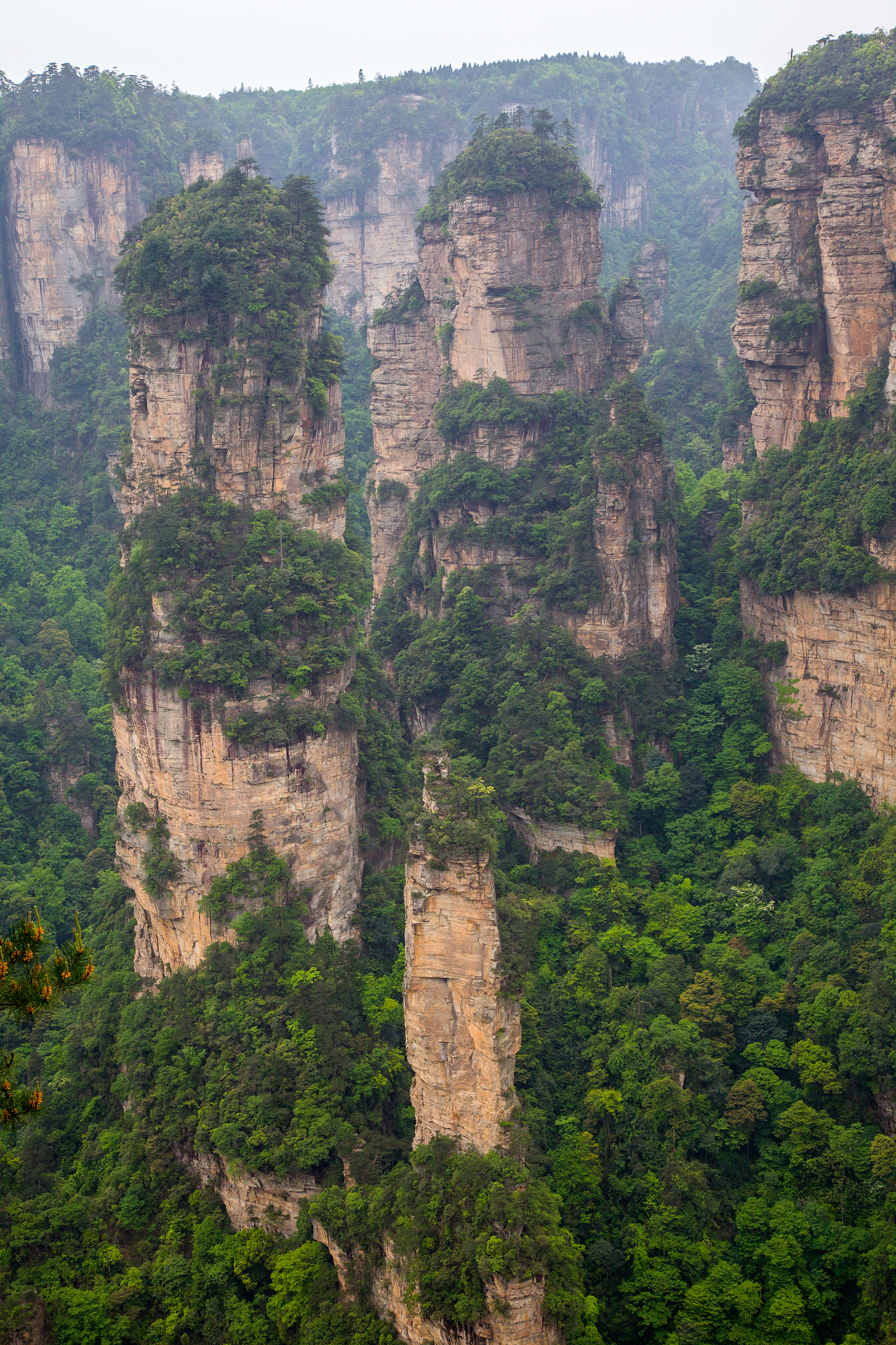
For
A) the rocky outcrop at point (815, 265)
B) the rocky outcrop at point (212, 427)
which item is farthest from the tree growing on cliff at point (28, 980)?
the rocky outcrop at point (815, 265)

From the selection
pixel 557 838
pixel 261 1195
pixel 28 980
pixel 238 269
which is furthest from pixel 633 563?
pixel 28 980

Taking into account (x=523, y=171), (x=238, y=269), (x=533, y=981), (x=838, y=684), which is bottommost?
(x=533, y=981)

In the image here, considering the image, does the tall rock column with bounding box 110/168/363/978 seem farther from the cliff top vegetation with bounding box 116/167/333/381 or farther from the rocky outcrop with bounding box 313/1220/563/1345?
the rocky outcrop with bounding box 313/1220/563/1345

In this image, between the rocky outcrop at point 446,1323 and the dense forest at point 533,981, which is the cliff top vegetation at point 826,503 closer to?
the dense forest at point 533,981

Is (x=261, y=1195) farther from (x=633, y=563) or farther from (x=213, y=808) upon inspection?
(x=633, y=563)

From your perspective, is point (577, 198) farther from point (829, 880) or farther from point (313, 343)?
point (829, 880)

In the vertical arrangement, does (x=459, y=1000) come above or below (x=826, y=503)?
below

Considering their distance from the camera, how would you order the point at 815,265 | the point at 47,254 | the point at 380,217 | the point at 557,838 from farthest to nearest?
the point at 380,217 → the point at 47,254 → the point at 815,265 → the point at 557,838
